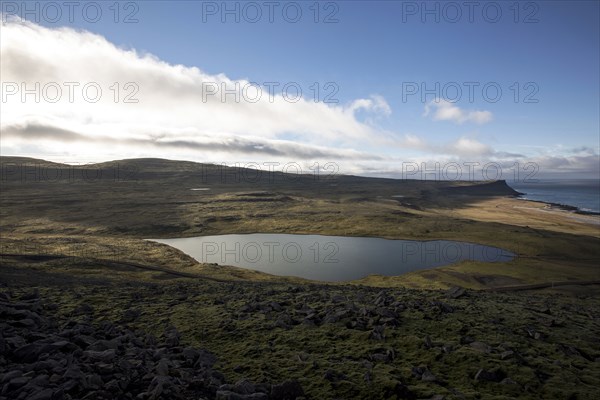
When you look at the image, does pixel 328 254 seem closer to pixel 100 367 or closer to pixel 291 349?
pixel 291 349

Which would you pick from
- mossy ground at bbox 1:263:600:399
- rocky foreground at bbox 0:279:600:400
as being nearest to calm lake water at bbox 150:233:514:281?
mossy ground at bbox 1:263:600:399

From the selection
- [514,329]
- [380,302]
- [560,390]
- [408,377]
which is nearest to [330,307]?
[380,302]

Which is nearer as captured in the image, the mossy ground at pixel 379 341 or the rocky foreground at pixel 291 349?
the rocky foreground at pixel 291 349

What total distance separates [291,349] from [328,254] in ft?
220

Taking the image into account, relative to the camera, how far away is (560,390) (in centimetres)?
1420

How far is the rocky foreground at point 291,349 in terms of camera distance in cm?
1259

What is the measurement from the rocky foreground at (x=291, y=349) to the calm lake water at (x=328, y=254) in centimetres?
4215

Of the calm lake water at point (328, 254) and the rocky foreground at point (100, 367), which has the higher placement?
the rocky foreground at point (100, 367)

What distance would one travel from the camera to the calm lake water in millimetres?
71625

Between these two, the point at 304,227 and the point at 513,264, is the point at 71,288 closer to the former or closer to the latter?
the point at 513,264

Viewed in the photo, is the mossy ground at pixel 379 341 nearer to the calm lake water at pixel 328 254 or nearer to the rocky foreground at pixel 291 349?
the rocky foreground at pixel 291 349

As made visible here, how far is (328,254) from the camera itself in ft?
276

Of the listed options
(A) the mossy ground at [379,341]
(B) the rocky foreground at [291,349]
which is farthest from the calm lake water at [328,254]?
(B) the rocky foreground at [291,349]

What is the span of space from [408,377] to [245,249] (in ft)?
256
